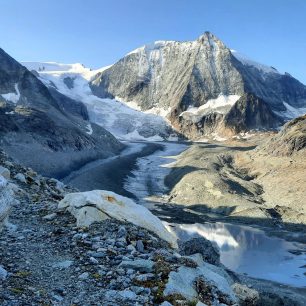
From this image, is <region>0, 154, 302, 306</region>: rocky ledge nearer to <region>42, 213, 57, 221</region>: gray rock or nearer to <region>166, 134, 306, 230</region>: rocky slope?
<region>42, 213, 57, 221</region>: gray rock

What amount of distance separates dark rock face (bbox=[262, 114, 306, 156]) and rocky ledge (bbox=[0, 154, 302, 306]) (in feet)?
407

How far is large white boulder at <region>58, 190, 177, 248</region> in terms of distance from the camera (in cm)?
1588

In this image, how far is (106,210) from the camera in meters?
16.3

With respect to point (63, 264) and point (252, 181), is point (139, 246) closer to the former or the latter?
point (63, 264)

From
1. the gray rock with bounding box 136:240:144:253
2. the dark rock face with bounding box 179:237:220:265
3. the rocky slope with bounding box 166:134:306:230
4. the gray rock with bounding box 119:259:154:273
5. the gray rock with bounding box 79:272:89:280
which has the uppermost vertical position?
the gray rock with bounding box 136:240:144:253

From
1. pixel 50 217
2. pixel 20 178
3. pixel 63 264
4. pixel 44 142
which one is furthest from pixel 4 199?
pixel 44 142

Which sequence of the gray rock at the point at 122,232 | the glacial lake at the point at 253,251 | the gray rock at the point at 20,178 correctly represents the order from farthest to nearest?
the glacial lake at the point at 253,251 < the gray rock at the point at 20,178 < the gray rock at the point at 122,232

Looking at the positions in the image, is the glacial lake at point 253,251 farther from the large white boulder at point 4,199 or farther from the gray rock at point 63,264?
the large white boulder at point 4,199

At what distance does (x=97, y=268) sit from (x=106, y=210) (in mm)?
4019

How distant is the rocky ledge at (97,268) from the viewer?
11.1m

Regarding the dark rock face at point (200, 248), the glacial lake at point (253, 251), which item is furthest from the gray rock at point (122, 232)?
the glacial lake at point (253, 251)

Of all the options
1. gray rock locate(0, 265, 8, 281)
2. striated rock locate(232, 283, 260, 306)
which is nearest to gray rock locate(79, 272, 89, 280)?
gray rock locate(0, 265, 8, 281)

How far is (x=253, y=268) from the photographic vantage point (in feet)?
197

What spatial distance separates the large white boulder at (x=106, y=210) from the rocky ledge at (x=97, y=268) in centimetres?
10
